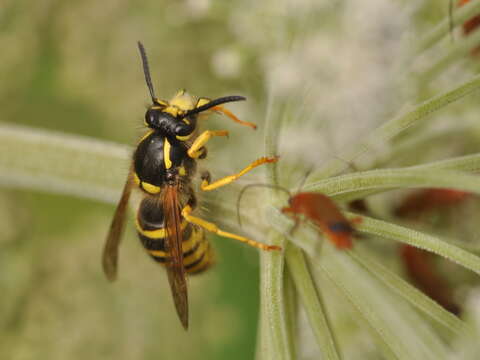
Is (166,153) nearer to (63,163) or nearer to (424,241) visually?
(63,163)

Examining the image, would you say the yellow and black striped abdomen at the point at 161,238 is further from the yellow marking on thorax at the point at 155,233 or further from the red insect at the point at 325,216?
the red insect at the point at 325,216

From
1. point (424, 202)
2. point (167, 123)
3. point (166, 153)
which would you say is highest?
point (167, 123)

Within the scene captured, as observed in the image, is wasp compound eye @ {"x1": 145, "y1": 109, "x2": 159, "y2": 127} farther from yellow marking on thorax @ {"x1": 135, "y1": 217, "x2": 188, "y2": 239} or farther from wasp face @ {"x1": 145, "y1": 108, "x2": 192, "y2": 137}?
yellow marking on thorax @ {"x1": 135, "y1": 217, "x2": 188, "y2": 239}

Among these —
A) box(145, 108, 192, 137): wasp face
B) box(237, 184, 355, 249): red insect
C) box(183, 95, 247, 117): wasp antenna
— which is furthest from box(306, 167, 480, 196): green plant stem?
box(145, 108, 192, 137): wasp face

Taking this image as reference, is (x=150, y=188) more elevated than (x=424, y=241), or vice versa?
(x=150, y=188)

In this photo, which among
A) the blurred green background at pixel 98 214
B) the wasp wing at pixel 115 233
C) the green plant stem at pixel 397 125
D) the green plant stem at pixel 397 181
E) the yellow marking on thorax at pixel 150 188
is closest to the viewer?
the green plant stem at pixel 397 181

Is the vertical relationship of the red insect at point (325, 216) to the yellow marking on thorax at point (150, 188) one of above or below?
below

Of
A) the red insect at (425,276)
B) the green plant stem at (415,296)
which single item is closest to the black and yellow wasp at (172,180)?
the green plant stem at (415,296)

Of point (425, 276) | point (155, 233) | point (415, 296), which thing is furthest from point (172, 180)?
point (425, 276)
